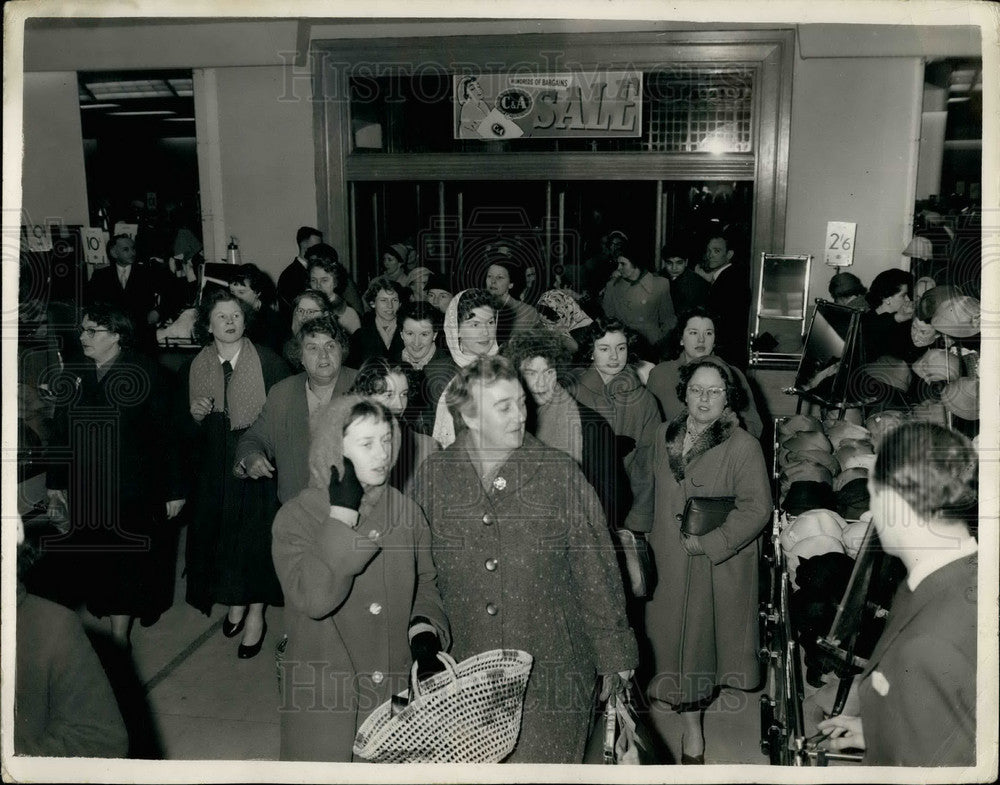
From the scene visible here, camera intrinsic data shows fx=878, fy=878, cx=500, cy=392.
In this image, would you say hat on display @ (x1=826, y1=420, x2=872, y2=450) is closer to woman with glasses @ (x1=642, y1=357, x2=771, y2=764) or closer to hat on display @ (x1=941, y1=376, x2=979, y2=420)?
hat on display @ (x1=941, y1=376, x2=979, y2=420)

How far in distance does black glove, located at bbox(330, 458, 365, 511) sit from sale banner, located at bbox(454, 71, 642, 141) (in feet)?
19.3

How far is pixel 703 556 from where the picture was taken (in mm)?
3441

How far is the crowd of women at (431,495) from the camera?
252 centimetres

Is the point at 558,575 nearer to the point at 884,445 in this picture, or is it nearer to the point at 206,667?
the point at 884,445

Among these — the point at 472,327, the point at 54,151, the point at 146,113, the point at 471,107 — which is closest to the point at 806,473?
the point at 472,327

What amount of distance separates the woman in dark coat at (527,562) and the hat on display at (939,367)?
225 centimetres

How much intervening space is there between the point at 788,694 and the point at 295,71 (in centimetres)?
692

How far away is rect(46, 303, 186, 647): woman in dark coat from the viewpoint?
375cm

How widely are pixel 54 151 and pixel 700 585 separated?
7487 millimetres

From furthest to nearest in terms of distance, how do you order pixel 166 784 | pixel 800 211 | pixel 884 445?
pixel 800 211, pixel 166 784, pixel 884 445

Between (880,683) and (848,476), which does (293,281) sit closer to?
(848,476)

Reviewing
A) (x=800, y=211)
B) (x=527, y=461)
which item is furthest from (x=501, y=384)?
(x=800, y=211)

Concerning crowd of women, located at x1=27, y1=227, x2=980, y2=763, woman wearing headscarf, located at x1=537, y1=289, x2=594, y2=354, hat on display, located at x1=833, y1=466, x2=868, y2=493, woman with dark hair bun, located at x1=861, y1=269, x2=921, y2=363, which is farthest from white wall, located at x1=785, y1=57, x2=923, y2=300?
hat on display, located at x1=833, y1=466, x2=868, y2=493

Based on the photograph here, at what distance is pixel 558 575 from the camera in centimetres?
262
